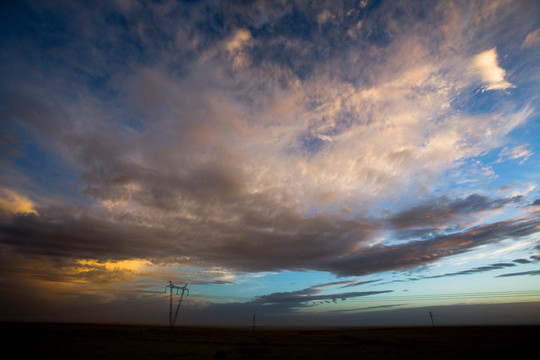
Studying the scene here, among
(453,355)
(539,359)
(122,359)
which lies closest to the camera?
(539,359)

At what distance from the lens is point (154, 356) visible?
3541 centimetres

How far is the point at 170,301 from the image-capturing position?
97.7 m

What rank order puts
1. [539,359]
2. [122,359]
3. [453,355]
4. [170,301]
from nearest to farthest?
[539,359]
[122,359]
[453,355]
[170,301]

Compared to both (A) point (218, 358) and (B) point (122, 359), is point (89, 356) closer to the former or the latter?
(B) point (122, 359)

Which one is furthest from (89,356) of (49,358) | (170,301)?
(170,301)

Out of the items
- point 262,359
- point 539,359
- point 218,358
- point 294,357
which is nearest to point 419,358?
point 539,359

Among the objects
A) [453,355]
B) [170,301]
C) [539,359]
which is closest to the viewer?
[539,359]

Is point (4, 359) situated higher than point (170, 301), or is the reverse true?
point (170, 301)

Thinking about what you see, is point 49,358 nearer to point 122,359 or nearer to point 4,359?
point 4,359

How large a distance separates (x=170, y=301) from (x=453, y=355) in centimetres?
9441

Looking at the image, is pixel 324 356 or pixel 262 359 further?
pixel 324 356

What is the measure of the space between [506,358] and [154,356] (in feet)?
157

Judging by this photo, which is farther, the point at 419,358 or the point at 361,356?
the point at 361,356

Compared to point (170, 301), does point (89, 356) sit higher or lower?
lower
